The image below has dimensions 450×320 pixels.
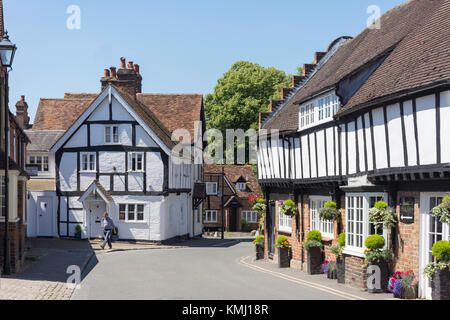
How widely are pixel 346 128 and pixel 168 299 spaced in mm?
8154

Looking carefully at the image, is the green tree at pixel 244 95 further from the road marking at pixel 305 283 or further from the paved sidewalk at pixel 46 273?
the road marking at pixel 305 283

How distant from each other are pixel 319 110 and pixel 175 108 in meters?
22.5

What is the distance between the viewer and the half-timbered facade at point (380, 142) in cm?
1411

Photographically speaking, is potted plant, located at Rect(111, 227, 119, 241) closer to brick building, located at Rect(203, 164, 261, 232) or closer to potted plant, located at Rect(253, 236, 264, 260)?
potted plant, located at Rect(253, 236, 264, 260)

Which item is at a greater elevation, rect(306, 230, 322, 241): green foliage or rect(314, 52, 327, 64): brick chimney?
rect(314, 52, 327, 64): brick chimney

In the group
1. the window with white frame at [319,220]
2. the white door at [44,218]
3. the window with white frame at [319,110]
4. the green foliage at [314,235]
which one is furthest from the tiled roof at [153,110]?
the green foliage at [314,235]

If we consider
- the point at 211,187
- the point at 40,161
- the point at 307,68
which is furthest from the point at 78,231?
the point at 211,187

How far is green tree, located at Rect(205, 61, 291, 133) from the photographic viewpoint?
57.6 meters

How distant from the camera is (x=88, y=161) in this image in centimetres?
3541

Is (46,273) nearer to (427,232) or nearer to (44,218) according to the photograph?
(427,232)

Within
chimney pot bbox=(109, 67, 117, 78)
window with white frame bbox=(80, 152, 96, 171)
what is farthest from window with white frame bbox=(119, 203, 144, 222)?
chimney pot bbox=(109, 67, 117, 78)

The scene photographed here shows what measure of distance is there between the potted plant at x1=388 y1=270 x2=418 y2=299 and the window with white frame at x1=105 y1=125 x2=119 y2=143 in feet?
75.6

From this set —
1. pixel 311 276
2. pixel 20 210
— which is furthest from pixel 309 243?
pixel 20 210

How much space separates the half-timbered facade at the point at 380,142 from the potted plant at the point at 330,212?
0.87 ft
